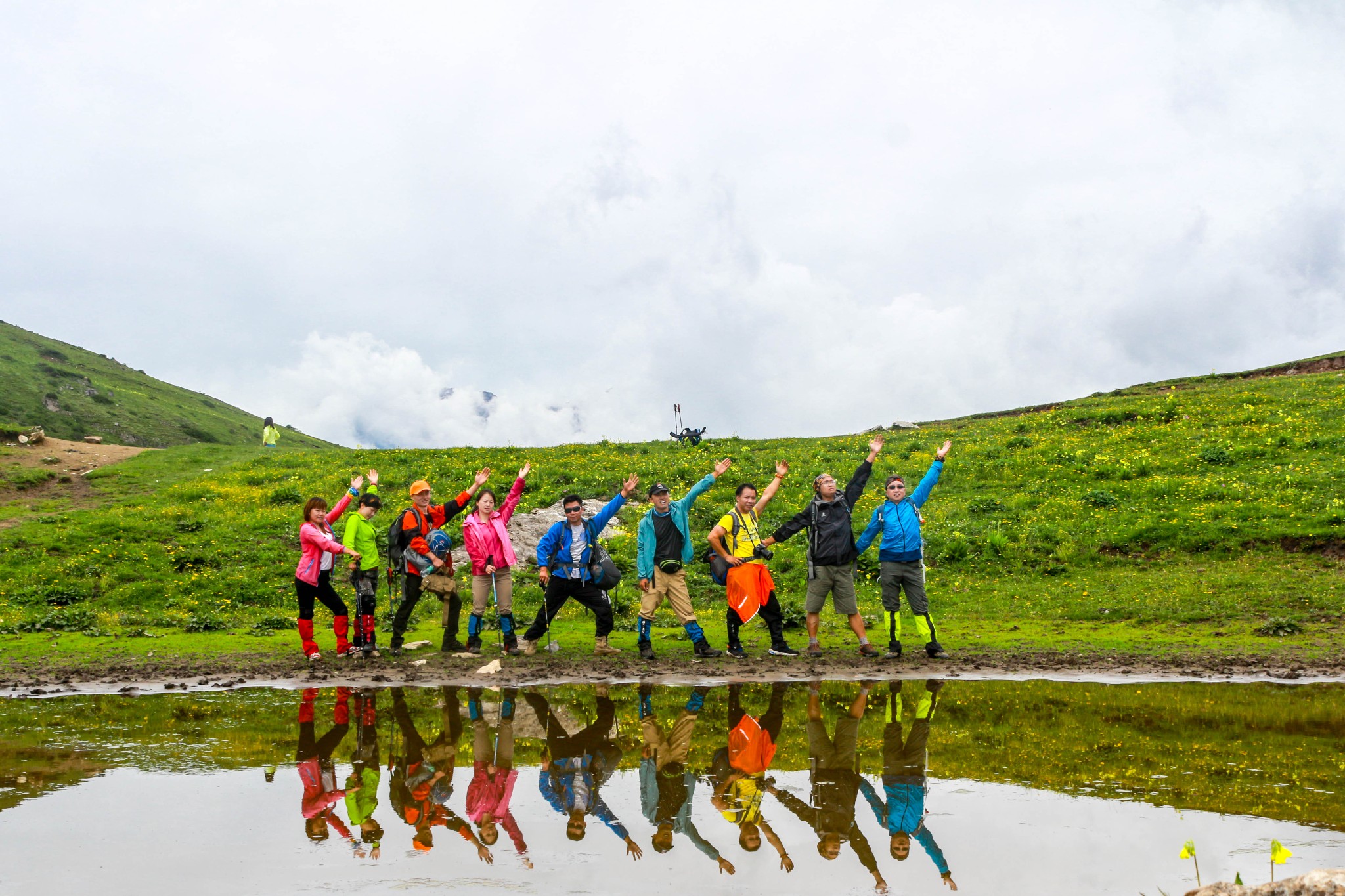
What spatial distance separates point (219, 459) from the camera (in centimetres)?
3045

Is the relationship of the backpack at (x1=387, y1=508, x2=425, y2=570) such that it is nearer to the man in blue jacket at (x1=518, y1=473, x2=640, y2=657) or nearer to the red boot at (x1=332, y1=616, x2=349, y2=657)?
the red boot at (x1=332, y1=616, x2=349, y2=657)

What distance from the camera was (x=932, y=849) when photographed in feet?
17.3

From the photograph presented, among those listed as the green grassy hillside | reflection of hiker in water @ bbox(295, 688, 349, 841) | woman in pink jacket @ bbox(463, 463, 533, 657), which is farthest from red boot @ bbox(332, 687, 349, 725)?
the green grassy hillside

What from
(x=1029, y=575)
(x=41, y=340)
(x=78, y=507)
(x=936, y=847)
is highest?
(x=41, y=340)

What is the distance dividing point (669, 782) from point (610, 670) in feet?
17.0

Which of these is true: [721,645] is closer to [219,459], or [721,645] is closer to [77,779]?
[77,779]

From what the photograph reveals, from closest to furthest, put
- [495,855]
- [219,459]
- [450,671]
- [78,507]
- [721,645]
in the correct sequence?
[495,855], [450,671], [721,645], [78,507], [219,459]

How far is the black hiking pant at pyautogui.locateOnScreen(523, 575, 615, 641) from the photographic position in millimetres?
12844

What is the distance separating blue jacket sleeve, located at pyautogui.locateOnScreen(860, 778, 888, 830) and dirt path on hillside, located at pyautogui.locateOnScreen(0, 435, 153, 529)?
22.0 m

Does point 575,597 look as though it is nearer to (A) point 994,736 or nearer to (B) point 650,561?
(B) point 650,561

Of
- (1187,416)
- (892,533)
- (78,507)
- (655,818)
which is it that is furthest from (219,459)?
(1187,416)

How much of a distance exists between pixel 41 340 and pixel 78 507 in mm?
59675

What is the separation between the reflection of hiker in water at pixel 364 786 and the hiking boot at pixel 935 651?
24.4ft

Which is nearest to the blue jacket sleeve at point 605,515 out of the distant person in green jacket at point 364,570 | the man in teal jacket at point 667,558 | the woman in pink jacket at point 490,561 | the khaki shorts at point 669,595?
the man in teal jacket at point 667,558
